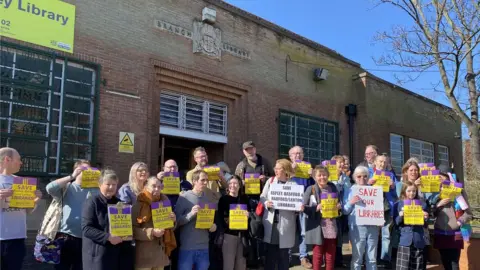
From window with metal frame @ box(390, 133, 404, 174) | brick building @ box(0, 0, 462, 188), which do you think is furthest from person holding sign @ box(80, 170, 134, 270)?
window with metal frame @ box(390, 133, 404, 174)

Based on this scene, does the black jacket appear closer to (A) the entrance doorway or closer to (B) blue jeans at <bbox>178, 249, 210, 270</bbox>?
(B) blue jeans at <bbox>178, 249, 210, 270</bbox>

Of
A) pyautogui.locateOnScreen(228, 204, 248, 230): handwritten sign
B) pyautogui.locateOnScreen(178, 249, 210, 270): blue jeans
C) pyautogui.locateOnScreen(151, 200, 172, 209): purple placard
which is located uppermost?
pyautogui.locateOnScreen(151, 200, 172, 209): purple placard

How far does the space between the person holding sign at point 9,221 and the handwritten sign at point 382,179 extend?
473cm

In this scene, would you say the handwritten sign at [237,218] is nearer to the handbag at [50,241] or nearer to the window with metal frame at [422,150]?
the handbag at [50,241]

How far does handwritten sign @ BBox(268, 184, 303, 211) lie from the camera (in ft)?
18.7

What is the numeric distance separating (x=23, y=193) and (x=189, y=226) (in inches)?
74.1

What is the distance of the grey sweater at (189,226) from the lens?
5.24m

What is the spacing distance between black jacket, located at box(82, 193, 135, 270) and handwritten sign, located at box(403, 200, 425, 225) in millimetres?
3860

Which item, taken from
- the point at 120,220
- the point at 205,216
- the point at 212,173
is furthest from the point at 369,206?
the point at 120,220

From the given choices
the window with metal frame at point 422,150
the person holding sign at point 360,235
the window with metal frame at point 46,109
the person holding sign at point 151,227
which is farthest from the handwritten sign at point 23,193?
the window with metal frame at point 422,150

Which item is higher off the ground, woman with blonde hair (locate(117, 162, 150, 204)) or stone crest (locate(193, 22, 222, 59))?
stone crest (locate(193, 22, 222, 59))

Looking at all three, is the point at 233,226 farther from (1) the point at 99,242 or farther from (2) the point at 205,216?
(1) the point at 99,242

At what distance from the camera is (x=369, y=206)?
604 cm

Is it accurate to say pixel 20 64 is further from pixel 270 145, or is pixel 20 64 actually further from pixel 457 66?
pixel 457 66
